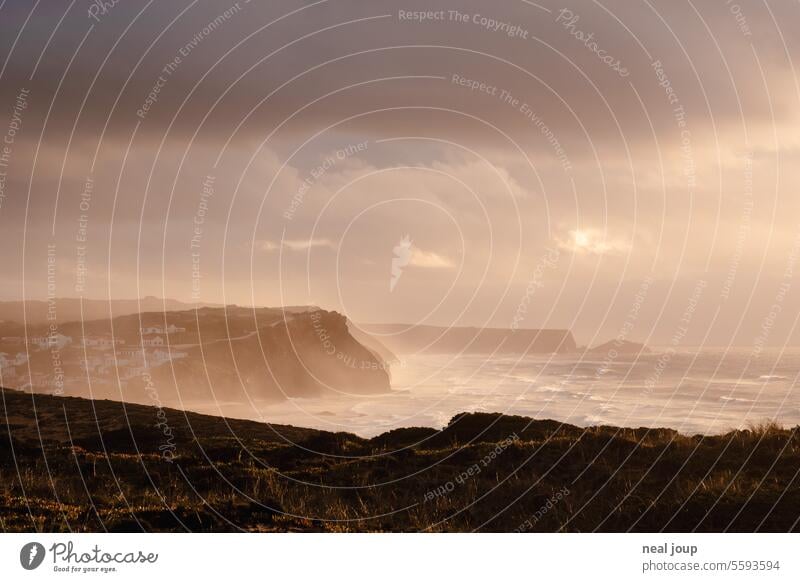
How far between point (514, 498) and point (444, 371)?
153706mm

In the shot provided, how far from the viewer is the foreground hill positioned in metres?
19.6

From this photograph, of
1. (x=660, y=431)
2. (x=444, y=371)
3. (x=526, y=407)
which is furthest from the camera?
(x=444, y=371)

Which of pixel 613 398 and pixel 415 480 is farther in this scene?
pixel 613 398

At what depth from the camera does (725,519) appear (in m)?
19.1

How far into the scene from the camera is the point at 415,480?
23.0m

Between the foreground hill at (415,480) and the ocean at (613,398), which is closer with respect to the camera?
the foreground hill at (415,480)

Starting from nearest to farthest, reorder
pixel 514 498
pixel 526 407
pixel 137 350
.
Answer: pixel 514 498 < pixel 526 407 < pixel 137 350

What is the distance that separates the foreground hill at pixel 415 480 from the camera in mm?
19594

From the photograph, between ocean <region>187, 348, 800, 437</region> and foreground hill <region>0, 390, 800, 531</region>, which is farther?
ocean <region>187, 348, 800, 437</region>

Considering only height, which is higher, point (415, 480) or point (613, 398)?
point (415, 480)
